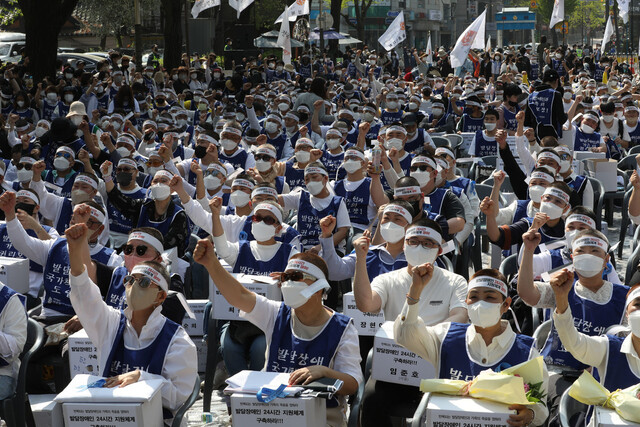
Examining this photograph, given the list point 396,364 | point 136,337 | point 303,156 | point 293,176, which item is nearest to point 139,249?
point 136,337

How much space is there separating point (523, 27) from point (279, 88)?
79.5 metres

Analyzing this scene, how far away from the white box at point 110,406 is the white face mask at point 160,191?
4.29 m

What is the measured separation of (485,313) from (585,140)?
390 inches

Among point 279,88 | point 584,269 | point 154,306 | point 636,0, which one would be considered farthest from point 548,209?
point 636,0

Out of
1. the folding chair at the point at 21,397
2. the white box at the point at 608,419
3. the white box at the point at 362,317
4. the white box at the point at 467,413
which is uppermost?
the white box at the point at 608,419

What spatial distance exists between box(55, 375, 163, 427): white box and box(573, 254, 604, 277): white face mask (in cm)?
284

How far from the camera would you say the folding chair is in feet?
19.2

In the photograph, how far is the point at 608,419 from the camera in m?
4.24

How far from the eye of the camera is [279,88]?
26.2m

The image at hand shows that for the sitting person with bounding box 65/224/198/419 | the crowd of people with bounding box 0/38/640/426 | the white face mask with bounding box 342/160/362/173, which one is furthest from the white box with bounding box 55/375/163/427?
the white face mask with bounding box 342/160/362/173

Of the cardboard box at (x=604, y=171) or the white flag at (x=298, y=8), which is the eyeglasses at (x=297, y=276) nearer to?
the cardboard box at (x=604, y=171)

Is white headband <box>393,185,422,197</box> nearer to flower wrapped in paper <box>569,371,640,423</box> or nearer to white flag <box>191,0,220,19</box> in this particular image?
flower wrapped in paper <box>569,371,640,423</box>

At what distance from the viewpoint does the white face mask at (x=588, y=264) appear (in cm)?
594

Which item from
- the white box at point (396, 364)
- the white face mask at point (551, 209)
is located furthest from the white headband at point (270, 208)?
the white face mask at point (551, 209)
